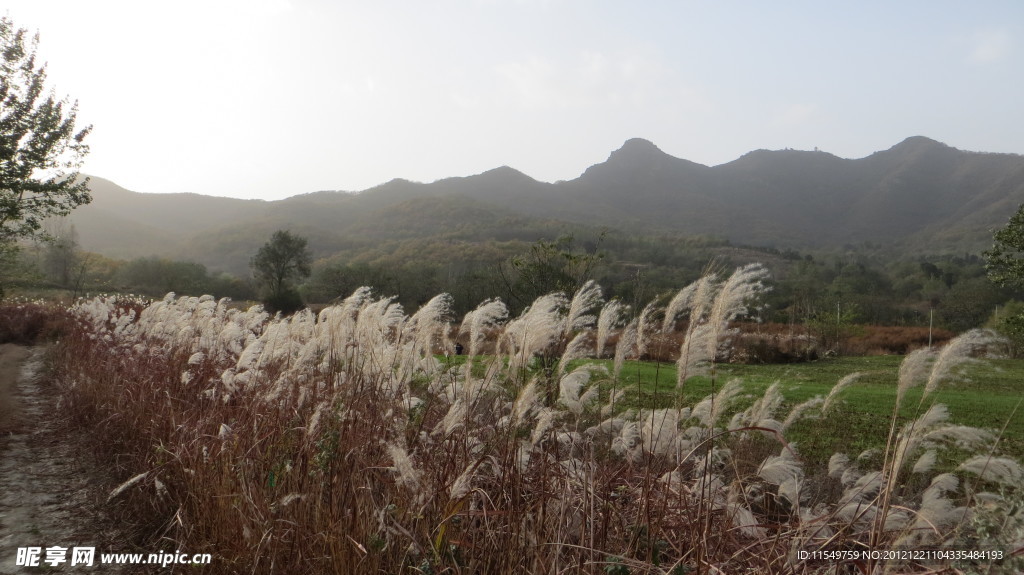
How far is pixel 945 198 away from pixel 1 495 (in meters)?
190

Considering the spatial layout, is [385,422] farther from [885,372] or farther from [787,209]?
[787,209]

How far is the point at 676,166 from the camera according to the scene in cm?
19475

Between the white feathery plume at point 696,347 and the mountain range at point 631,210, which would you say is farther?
the mountain range at point 631,210

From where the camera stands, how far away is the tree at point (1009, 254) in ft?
50.0

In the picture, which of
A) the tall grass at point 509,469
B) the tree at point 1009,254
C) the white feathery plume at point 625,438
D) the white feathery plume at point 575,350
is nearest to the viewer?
the tall grass at point 509,469

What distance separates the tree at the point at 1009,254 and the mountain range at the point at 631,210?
83844 millimetres

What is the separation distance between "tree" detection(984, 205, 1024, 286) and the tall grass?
14.8m

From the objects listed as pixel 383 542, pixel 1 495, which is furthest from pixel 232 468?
pixel 1 495

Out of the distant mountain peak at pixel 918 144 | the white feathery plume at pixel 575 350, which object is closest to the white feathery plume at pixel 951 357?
the white feathery plume at pixel 575 350

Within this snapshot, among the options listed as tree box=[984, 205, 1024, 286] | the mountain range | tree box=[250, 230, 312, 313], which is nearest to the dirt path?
tree box=[984, 205, 1024, 286]

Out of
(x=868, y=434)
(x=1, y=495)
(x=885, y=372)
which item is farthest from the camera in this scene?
(x=885, y=372)

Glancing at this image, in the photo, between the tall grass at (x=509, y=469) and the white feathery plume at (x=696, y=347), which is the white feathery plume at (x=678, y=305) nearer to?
the tall grass at (x=509, y=469)

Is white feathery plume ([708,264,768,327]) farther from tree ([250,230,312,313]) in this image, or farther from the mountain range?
the mountain range

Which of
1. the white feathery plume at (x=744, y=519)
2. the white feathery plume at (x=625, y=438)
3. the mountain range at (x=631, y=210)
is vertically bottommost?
the white feathery plume at (x=744, y=519)
